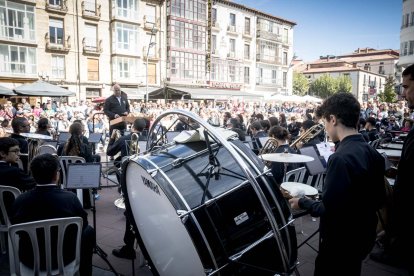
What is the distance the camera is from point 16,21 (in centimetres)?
2694

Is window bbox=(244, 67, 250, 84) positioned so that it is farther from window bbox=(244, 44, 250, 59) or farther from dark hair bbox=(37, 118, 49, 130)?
dark hair bbox=(37, 118, 49, 130)

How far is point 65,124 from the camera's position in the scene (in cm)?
1360

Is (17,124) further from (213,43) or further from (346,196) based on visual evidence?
(213,43)

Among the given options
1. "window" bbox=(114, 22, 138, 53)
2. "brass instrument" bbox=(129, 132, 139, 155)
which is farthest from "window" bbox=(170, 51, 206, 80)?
"brass instrument" bbox=(129, 132, 139, 155)

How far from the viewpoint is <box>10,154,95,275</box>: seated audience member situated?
8.56 ft

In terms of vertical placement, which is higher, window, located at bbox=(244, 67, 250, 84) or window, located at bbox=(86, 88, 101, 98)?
window, located at bbox=(244, 67, 250, 84)

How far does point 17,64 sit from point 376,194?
3159 centimetres

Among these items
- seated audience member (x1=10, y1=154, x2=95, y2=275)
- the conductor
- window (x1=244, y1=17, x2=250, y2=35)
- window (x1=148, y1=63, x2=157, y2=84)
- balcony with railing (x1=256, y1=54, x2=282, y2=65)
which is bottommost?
seated audience member (x1=10, y1=154, x2=95, y2=275)

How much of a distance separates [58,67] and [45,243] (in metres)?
30.1

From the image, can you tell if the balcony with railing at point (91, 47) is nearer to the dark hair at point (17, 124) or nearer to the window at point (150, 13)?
the window at point (150, 13)

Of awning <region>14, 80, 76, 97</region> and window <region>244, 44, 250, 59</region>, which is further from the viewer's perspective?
window <region>244, 44, 250, 59</region>

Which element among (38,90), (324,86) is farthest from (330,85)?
(38,90)

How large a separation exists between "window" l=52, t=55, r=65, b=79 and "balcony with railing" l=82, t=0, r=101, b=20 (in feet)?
15.6

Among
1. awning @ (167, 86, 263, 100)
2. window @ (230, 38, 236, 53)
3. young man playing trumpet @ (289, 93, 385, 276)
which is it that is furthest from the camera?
window @ (230, 38, 236, 53)
